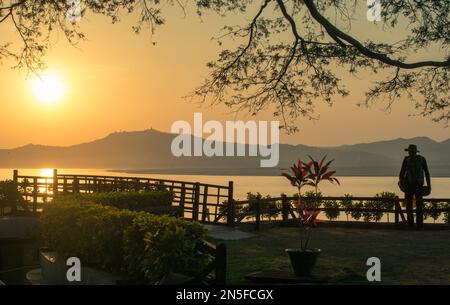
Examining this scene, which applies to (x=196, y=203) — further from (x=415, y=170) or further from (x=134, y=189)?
(x=415, y=170)

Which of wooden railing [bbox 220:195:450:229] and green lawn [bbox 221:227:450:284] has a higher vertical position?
wooden railing [bbox 220:195:450:229]

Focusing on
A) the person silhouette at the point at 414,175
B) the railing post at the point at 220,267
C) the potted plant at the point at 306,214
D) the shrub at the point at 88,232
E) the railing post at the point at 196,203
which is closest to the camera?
the railing post at the point at 220,267

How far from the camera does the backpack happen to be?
66.1ft

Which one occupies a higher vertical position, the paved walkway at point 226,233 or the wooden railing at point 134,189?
the wooden railing at point 134,189

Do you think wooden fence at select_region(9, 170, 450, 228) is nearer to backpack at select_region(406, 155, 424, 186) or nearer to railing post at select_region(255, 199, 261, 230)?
railing post at select_region(255, 199, 261, 230)

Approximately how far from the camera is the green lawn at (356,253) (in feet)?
41.6

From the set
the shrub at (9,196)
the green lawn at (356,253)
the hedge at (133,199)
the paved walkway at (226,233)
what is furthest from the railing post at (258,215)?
the shrub at (9,196)

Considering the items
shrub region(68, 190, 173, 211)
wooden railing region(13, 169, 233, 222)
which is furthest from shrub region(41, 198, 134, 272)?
wooden railing region(13, 169, 233, 222)

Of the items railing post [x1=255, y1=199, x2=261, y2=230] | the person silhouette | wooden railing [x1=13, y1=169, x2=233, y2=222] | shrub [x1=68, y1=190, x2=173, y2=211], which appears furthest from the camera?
wooden railing [x1=13, y1=169, x2=233, y2=222]

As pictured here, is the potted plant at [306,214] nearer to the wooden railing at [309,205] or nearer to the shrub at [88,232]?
the shrub at [88,232]

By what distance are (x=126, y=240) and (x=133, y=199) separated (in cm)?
971

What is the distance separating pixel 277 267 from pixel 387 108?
20.7 ft
